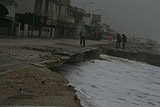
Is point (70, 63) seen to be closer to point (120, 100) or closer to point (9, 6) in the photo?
point (120, 100)

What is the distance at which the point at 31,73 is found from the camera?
639 centimetres

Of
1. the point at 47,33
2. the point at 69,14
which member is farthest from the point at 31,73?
the point at 69,14

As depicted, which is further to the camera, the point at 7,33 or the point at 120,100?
the point at 7,33

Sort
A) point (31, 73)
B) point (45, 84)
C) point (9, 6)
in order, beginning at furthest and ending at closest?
point (9, 6)
point (31, 73)
point (45, 84)

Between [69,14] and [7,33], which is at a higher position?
[69,14]

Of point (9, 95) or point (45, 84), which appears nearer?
point (9, 95)

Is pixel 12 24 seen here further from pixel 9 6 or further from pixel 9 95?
pixel 9 95

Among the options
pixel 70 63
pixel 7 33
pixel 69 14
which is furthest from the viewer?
pixel 69 14

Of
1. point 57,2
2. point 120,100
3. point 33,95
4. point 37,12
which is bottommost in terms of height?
point 120,100

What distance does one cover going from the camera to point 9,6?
103ft

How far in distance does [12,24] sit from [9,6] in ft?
11.6

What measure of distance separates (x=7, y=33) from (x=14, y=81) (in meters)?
25.1

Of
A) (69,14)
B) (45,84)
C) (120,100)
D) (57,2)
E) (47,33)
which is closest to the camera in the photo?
(45,84)

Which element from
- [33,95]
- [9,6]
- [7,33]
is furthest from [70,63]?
[9,6]
